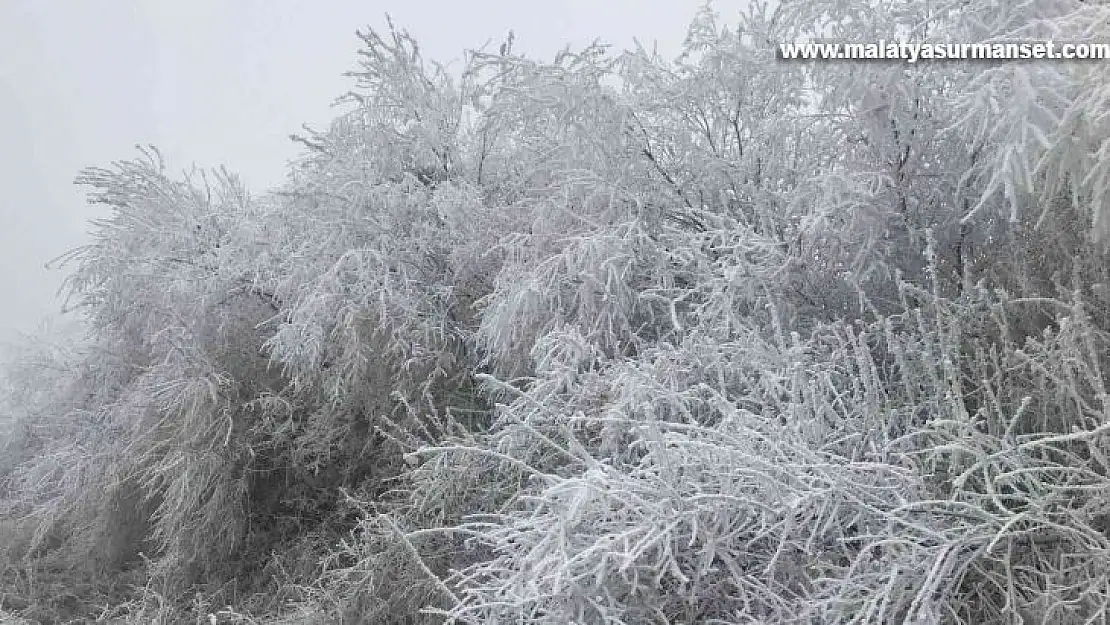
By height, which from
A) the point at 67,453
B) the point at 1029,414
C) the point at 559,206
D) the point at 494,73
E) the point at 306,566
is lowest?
the point at 306,566

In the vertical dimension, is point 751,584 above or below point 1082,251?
below

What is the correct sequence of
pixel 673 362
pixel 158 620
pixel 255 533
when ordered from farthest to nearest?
pixel 255 533 < pixel 158 620 < pixel 673 362

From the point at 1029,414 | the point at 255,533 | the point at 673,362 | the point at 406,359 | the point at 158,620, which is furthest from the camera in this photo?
the point at 255,533

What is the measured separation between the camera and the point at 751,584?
10.4 feet

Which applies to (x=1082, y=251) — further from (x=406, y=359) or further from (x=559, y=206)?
(x=406, y=359)

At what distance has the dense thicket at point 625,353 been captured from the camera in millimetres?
3150

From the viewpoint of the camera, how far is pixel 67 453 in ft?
27.7

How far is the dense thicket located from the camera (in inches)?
124

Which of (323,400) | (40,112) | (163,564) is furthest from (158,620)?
(40,112)

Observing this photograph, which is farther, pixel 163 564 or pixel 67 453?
pixel 67 453

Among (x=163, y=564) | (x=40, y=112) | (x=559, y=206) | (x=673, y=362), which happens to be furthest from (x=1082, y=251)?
(x=40, y=112)

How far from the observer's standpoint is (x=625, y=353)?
5375mm

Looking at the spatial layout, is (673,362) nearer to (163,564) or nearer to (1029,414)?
(1029,414)

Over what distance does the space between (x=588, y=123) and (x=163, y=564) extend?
4808mm
